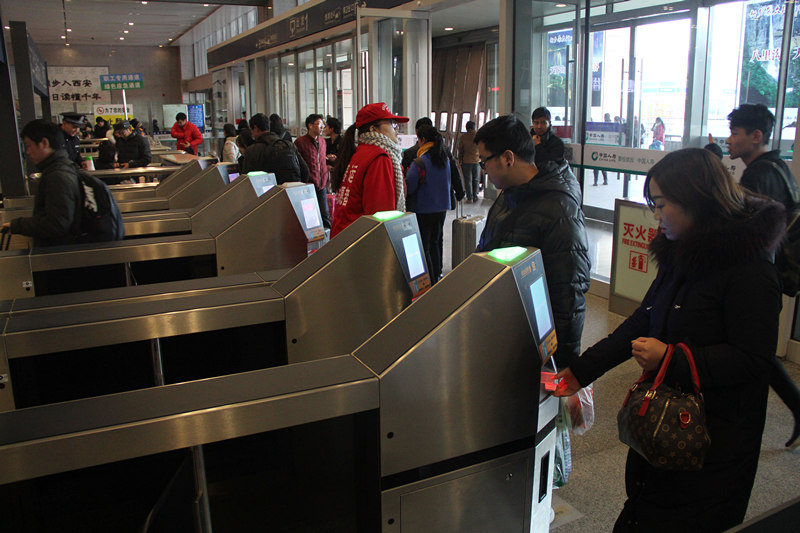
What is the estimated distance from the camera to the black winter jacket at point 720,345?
1349 mm

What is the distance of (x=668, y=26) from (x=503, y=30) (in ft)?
4.74

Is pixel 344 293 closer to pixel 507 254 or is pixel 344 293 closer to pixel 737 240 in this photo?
pixel 507 254

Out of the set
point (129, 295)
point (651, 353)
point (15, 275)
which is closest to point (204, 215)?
point (15, 275)

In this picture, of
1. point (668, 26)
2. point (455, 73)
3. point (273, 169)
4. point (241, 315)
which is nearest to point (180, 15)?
point (455, 73)

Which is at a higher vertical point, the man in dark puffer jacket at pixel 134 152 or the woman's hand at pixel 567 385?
the man in dark puffer jacket at pixel 134 152

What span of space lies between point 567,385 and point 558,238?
20.9 inches

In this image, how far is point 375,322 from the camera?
1.98 metres

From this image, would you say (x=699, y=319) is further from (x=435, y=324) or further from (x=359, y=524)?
(x=359, y=524)

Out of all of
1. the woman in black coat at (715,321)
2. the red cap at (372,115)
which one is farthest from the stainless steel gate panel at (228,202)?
the woman in black coat at (715,321)

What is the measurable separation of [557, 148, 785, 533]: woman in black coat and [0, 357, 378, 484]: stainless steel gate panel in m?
0.59

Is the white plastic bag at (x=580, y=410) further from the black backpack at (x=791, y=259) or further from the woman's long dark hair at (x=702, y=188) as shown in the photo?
the black backpack at (x=791, y=259)

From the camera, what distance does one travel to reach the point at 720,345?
1.37m

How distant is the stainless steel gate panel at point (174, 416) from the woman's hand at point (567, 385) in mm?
498

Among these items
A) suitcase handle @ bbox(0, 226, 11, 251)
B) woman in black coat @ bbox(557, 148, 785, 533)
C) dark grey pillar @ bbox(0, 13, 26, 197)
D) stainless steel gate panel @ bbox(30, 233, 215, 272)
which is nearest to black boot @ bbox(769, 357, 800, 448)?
woman in black coat @ bbox(557, 148, 785, 533)
